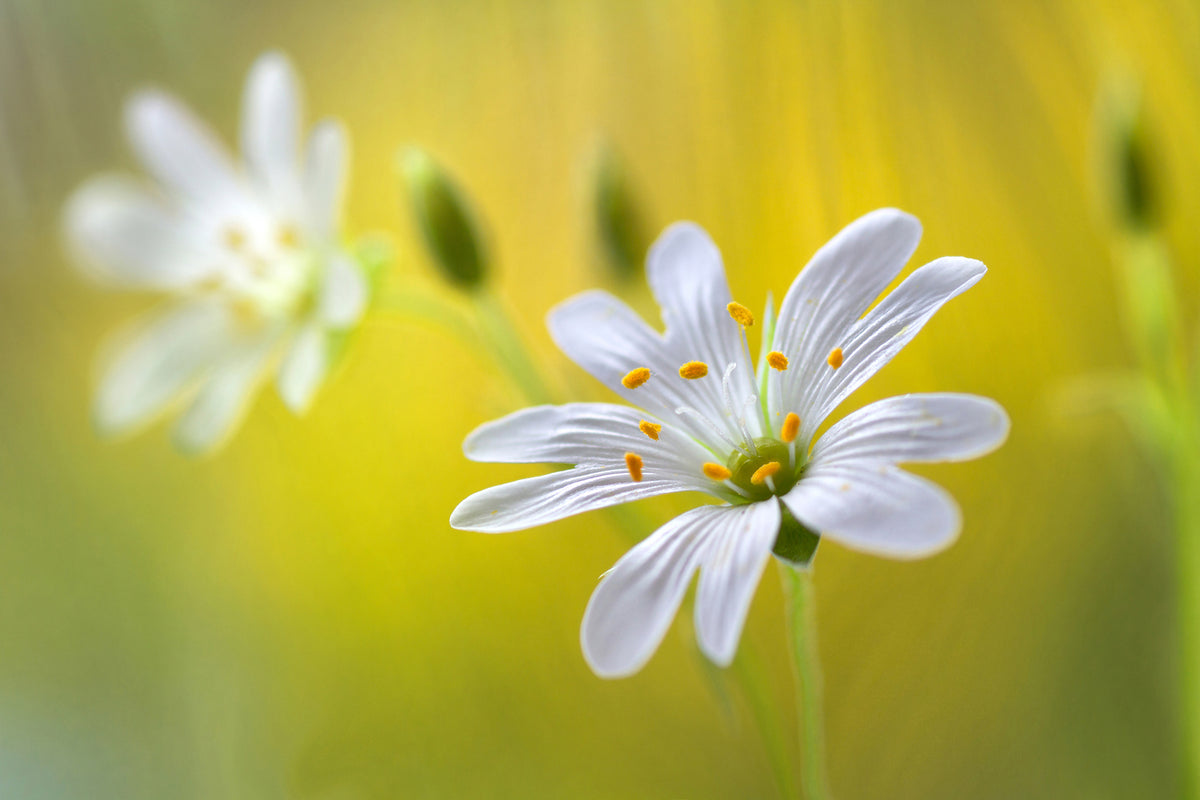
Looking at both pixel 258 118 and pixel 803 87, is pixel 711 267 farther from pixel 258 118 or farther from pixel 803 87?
pixel 803 87

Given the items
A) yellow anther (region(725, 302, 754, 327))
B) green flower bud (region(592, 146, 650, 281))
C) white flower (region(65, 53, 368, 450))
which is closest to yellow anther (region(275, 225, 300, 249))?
white flower (region(65, 53, 368, 450))

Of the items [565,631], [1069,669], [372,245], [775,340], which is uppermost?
[372,245]

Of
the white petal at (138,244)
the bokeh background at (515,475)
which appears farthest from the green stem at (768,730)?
the white petal at (138,244)

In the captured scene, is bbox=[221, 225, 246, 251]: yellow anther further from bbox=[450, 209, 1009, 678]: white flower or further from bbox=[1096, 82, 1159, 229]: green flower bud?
bbox=[1096, 82, 1159, 229]: green flower bud

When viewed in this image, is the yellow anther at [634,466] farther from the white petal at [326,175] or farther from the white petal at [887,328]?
the white petal at [326,175]

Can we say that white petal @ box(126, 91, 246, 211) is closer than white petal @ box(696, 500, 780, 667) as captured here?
No

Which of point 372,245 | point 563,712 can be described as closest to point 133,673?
point 563,712

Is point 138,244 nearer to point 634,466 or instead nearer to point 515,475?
point 515,475
